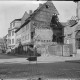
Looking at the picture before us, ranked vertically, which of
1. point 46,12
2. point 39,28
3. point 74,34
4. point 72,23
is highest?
point 46,12

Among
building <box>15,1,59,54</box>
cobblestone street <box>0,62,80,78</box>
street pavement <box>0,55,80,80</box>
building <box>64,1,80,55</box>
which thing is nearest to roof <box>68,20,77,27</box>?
building <box>64,1,80,55</box>

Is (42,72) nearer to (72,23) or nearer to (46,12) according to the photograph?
(72,23)

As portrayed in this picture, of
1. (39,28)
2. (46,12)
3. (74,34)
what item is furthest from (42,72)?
(46,12)

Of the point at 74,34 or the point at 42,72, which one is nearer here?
the point at 42,72

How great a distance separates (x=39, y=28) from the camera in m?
37.7

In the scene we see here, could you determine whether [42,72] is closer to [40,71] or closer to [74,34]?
[40,71]

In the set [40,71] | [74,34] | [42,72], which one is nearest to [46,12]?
[74,34]

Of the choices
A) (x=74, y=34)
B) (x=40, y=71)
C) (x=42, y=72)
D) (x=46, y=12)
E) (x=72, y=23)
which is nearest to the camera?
(x=42, y=72)

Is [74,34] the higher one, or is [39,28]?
[39,28]

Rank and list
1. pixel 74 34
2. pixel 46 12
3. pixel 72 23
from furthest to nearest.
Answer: pixel 46 12 < pixel 72 23 < pixel 74 34

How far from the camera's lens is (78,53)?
25.2m

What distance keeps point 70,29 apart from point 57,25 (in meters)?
11.1

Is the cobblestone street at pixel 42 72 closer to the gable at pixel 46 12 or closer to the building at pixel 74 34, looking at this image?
the building at pixel 74 34

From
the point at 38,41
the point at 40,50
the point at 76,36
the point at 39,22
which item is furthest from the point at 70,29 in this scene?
the point at 39,22
